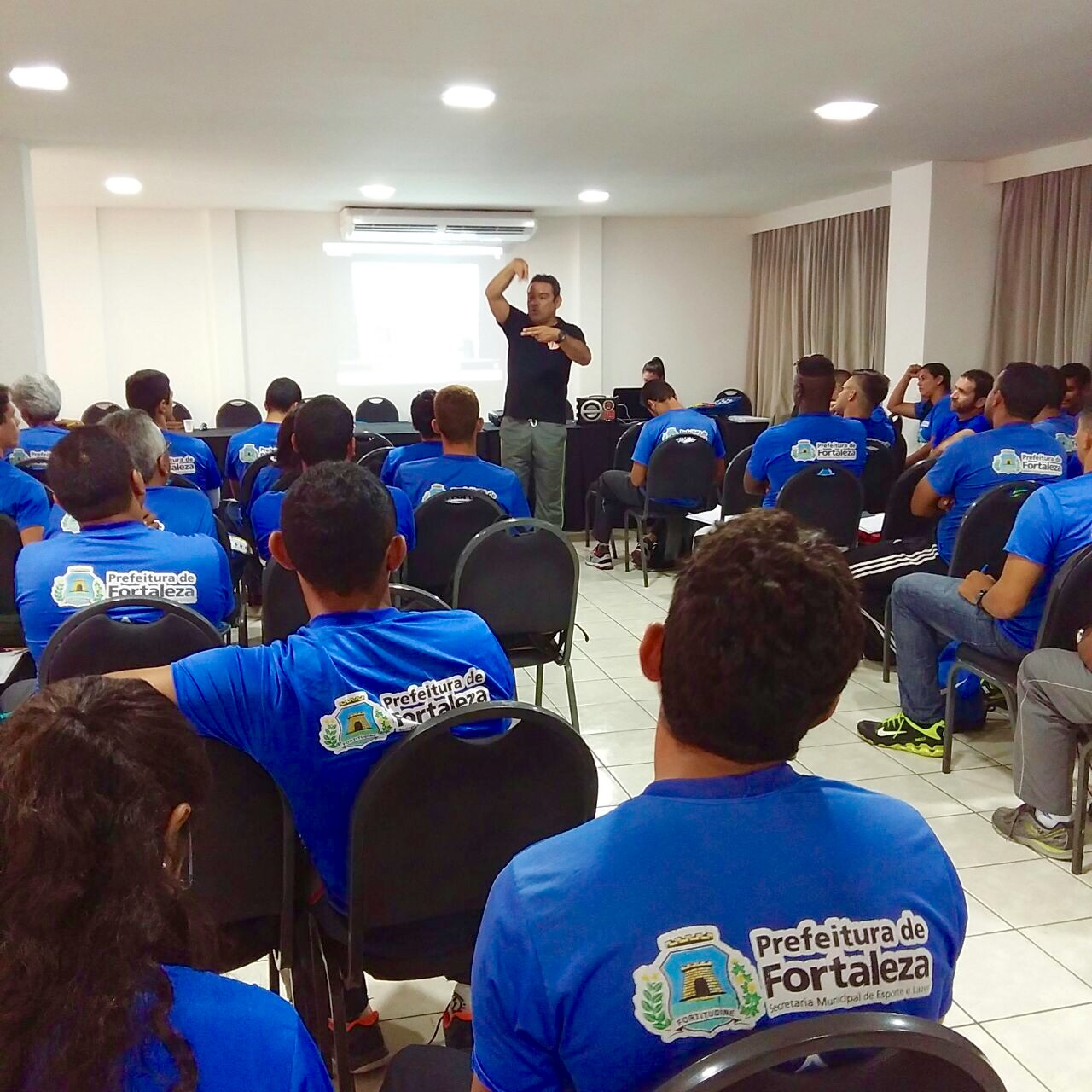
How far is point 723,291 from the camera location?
10.3 m

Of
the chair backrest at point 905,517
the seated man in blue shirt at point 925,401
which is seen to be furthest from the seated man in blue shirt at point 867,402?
the chair backrest at point 905,517

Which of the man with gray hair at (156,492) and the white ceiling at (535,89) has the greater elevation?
the white ceiling at (535,89)

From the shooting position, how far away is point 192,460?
184 inches

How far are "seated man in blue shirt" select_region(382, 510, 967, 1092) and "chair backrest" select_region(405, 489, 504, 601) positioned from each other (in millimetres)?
2600

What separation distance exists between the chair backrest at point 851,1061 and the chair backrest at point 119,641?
1328 mm

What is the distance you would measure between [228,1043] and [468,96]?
4691 mm

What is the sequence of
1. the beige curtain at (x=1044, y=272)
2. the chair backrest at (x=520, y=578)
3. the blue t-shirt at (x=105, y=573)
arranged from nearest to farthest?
1. the blue t-shirt at (x=105, y=573)
2. the chair backrest at (x=520, y=578)
3. the beige curtain at (x=1044, y=272)

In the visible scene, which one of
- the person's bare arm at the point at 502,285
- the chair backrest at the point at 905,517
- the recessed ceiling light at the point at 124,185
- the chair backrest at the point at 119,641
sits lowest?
the chair backrest at the point at 905,517

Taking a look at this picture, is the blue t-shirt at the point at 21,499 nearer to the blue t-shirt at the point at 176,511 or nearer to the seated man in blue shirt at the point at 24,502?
the seated man in blue shirt at the point at 24,502

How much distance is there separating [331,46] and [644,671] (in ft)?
12.0

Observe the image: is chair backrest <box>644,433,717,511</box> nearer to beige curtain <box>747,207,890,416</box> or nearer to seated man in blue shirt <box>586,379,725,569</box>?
seated man in blue shirt <box>586,379,725,569</box>

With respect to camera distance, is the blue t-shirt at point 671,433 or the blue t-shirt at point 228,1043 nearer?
the blue t-shirt at point 228,1043

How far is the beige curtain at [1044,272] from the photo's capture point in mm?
6324

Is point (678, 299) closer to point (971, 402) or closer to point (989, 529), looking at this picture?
point (971, 402)
